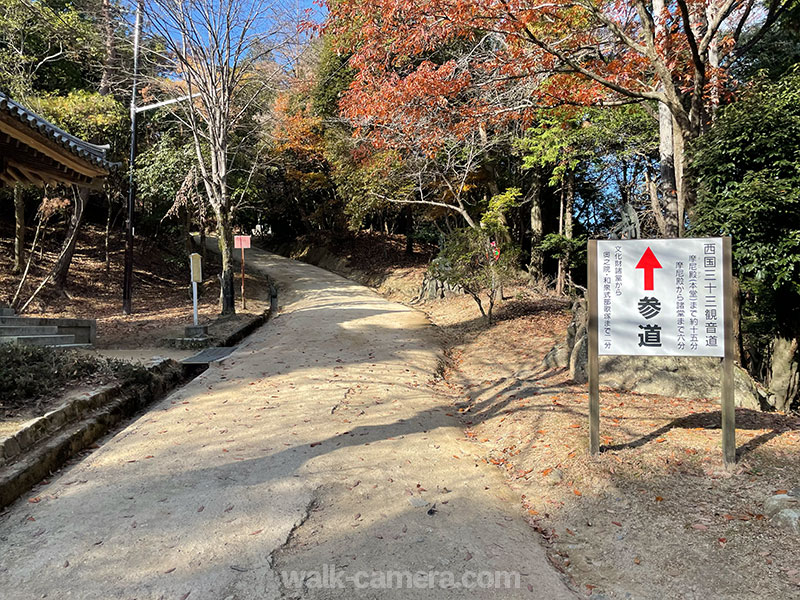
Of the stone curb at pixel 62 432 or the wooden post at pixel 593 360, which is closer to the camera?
the stone curb at pixel 62 432

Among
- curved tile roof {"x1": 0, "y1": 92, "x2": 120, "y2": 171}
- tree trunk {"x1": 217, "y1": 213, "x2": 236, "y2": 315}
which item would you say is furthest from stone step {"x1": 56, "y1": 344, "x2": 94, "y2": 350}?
tree trunk {"x1": 217, "y1": 213, "x2": 236, "y2": 315}

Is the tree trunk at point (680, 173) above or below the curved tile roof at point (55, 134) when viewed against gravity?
below

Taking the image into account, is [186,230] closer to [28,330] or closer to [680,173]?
[28,330]

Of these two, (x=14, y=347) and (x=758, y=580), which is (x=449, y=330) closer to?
(x=14, y=347)

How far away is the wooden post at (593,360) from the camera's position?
4246 mm

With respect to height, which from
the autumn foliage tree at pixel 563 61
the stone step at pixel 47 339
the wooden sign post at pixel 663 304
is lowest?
the stone step at pixel 47 339

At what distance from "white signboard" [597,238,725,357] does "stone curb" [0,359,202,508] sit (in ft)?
15.8

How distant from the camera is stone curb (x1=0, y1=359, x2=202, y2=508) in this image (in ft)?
12.7

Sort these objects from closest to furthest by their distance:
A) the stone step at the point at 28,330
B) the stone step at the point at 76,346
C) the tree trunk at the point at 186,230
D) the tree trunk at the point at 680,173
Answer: the tree trunk at the point at 680,173 → the stone step at the point at 28,330 → the stone step at the point at 76,346 → the tree trunk at the point at 186,230

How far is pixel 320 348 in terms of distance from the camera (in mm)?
9578

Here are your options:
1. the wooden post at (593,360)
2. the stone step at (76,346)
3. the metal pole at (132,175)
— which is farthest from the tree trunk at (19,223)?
the wooden post at (593,360)

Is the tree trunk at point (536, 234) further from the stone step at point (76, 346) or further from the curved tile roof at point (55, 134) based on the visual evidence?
the stone step at point (76, 346)

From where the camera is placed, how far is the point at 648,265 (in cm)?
421

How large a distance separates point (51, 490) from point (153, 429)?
55.8 inches
